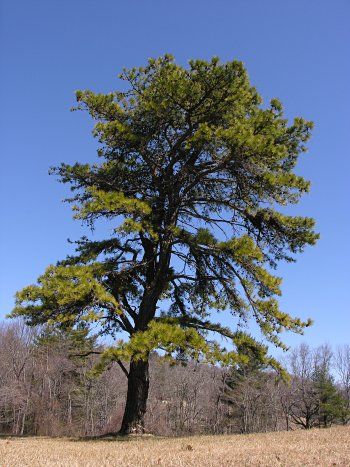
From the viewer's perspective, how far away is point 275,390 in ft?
A: 191

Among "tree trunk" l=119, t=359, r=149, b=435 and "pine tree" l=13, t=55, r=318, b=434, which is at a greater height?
"pine tree" l=13, t=55, r=318, b=434

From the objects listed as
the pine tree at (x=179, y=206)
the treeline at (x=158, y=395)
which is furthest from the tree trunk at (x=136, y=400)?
the treeline at (x=158, y=395)

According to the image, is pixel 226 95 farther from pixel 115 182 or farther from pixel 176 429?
pixel 176 429

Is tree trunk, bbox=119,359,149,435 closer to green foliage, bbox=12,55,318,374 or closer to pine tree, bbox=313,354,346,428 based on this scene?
Answer: green foliage, bbox=12,55,318,374

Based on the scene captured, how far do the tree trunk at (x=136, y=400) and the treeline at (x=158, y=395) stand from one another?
82.9 feet

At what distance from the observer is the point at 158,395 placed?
196ft

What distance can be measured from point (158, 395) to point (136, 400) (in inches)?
1972

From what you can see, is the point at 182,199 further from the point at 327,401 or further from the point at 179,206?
the point at 327,401

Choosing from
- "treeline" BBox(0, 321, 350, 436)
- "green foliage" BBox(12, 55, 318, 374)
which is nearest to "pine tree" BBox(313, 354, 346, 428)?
A: "treeline" BBox(0, 321, 350, 436)

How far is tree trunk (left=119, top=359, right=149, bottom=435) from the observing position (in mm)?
12594

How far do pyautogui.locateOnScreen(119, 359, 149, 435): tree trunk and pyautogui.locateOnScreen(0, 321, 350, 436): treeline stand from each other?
25257 mm

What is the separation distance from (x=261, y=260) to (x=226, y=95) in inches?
204

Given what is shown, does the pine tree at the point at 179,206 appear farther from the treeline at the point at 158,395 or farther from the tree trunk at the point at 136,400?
the treeline at the point at 158,395

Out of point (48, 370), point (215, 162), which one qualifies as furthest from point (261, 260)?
point (48, 370)
